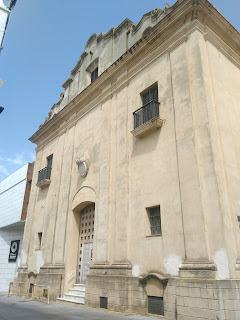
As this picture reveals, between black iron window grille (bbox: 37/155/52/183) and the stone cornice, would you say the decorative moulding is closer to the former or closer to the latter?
the stone cornice

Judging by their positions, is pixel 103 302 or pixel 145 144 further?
pixel 145 144

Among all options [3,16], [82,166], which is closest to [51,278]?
[82,166]

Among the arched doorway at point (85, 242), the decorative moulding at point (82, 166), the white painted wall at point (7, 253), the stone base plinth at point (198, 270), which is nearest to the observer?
the stone base plinth at point (198, 270)

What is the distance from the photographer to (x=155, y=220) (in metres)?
10.1

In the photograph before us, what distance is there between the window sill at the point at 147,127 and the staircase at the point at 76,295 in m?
7.50

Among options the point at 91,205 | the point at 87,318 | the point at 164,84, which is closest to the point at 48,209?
the point at 91,205

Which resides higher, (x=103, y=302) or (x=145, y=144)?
(x=145, y=144)

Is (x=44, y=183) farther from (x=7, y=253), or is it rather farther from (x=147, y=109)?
(x=7, y=253)

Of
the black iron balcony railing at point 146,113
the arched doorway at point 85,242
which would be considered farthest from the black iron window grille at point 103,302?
the black iron balcony railing at point 146,113

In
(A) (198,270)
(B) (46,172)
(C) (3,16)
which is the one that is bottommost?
(A) (198,270)

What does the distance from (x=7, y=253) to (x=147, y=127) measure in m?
18.9

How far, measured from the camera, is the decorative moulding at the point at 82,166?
560 inches

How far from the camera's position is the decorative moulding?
46.7 ft

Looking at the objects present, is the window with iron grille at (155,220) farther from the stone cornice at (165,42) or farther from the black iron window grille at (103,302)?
the stone cornice at (165,42)
